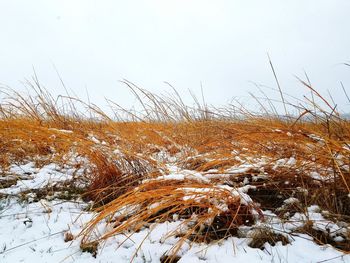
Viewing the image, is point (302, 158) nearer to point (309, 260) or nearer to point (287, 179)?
point (287, 179)

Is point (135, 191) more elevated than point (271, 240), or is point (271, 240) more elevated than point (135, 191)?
point (135, 191)

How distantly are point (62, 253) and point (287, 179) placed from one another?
1170mm

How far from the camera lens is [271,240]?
1.32 m

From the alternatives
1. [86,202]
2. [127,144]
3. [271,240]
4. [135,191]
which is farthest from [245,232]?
[127,144]

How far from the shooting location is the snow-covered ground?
123 cm

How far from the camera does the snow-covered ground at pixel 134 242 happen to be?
1229mm

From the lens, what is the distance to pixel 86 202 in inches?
76.0

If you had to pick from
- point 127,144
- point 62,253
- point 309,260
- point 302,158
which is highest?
point 127,144

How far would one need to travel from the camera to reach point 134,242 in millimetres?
1334

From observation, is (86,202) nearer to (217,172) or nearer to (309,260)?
(217,172)

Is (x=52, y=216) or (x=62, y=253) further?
(x=52, y=216)

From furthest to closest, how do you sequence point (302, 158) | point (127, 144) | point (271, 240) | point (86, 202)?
point (127, 144) → point (86, 202) → point (302, 158) → point (271, 240)

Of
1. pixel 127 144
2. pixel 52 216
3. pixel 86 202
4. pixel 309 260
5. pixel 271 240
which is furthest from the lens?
pixel 127 144

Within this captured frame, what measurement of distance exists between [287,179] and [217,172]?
382 mm
